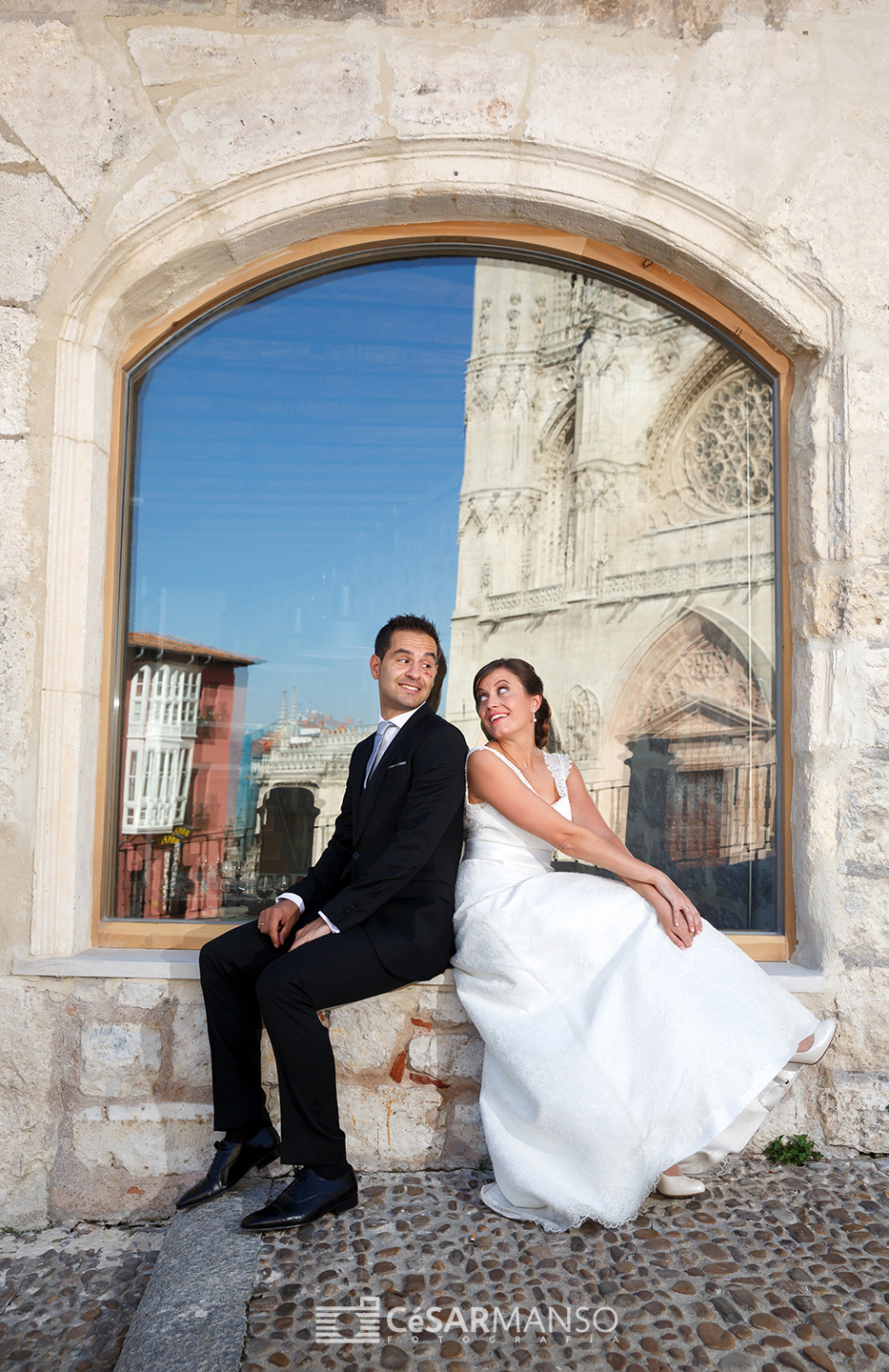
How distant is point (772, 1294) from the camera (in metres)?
1.93

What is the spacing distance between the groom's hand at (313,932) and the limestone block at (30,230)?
2.27 metres

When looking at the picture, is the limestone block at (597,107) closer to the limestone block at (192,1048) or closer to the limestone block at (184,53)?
the limestone block at (184,53)

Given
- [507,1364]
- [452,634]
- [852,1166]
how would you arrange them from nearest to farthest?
[507,1364] → [852,1166] → [452,634]

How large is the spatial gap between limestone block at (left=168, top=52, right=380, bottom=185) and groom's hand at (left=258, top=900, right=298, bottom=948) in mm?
2439

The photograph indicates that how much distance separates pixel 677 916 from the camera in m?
2.37

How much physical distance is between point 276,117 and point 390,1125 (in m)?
3.38

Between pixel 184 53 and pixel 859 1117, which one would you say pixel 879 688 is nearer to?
pixel 859 1117

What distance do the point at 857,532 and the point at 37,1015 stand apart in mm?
3138

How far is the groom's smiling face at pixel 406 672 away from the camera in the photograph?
2.69 metres

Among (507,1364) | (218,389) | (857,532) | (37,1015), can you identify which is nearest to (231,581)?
(218,389)

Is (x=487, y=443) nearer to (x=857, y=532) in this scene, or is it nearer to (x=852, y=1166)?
(x=857, y=532)

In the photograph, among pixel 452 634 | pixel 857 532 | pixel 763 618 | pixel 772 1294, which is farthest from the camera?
pixel 452 634

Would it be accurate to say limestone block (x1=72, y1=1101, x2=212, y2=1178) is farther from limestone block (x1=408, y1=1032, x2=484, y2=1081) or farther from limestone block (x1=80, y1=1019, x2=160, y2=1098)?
limestone block (x1=408, y1=1032, x2=484, y2=1081)

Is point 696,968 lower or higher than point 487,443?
lower
